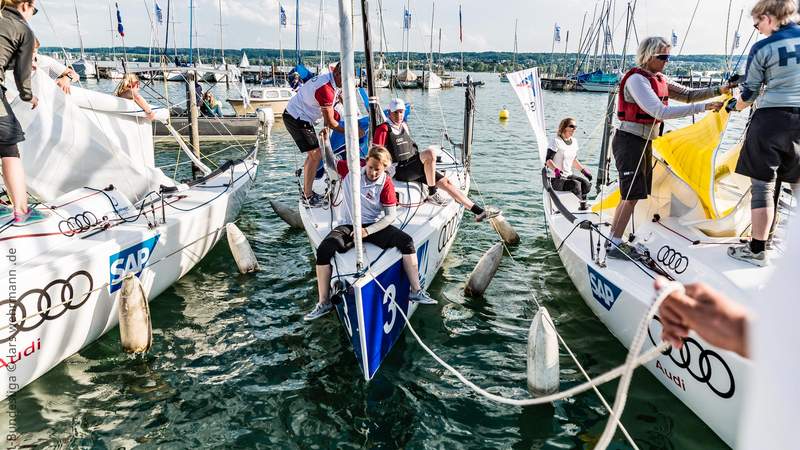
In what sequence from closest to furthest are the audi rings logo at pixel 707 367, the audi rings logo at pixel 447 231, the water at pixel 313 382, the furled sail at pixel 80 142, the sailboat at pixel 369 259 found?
the audi rings logo at pixel 707 367
the water at pixel 313 382
the sailboat at pixel 369 259
the furled sail at pixel 80 142
the audi rings logo at pixel 447 231

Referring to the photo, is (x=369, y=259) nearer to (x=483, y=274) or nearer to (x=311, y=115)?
(x=483, y=274)

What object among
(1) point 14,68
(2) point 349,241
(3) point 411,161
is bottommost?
(2) point 349,241

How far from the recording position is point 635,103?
4684 millimetres

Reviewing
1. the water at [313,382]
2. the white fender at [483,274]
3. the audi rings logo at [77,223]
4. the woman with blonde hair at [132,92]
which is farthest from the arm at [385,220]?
the woman with blonde hair at [132,92]

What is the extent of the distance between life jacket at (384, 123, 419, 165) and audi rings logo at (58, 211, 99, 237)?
10.7 ft

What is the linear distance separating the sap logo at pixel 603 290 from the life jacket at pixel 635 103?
A: 1420mm

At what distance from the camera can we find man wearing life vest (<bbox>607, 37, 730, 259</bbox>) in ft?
14.6

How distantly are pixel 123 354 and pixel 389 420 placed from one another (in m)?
2.60

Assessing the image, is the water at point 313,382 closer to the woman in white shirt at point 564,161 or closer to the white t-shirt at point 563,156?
the woman in white shirt at point 564,161

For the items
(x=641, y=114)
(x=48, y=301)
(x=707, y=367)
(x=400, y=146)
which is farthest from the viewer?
(x=400, y=146)

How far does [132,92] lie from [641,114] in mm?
6206

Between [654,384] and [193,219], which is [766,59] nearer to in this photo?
[654,384]

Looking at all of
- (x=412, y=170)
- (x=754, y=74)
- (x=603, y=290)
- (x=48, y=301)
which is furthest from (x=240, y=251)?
(x=754, y=74)

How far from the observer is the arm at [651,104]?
4340mm
